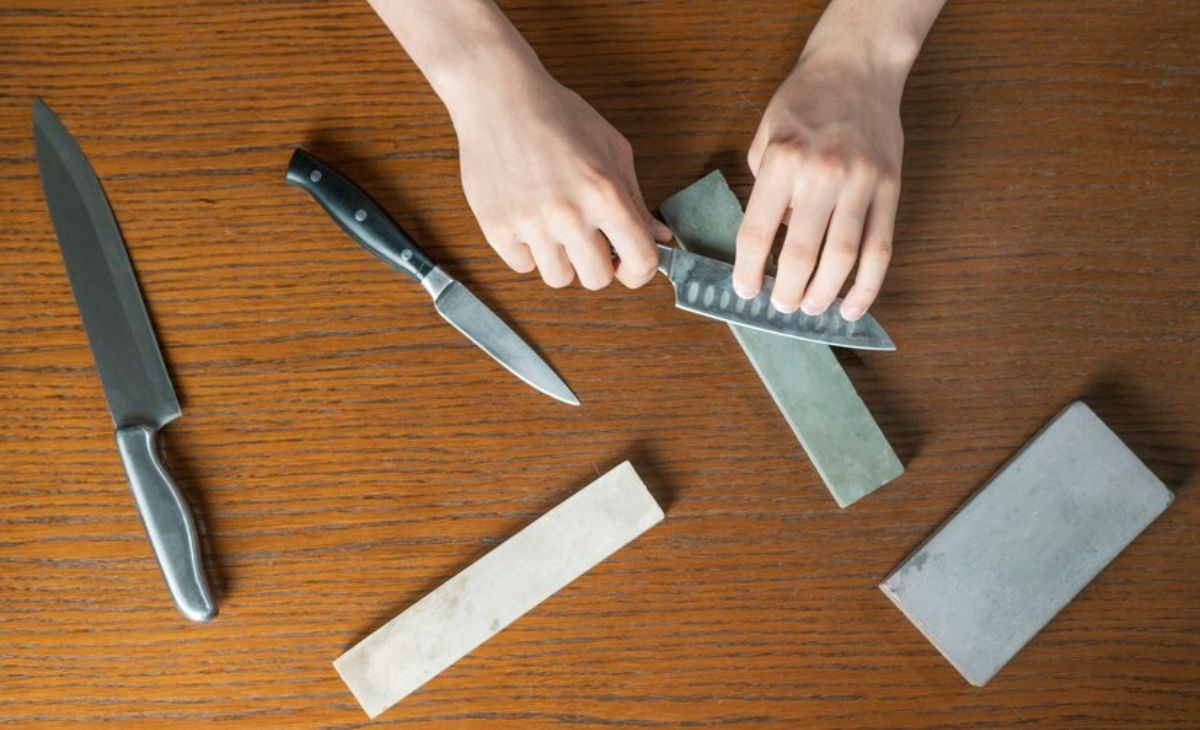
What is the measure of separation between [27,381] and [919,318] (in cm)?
76

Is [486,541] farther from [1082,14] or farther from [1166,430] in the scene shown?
[1082,14]

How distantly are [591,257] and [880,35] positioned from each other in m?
0.30

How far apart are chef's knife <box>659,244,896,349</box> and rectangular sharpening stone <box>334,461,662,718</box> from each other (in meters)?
0.15

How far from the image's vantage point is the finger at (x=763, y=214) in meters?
0.75

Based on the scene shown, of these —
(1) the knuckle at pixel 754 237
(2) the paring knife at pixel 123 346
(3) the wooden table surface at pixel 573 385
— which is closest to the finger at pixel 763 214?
(1) the knuckle at pixel 754 237

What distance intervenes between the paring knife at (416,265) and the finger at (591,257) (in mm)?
83

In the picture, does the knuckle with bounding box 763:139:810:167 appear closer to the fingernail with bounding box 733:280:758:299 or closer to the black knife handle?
the fingernail with bounding box 733:280:758:299

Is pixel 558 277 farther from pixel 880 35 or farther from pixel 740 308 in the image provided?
pixel 880 35

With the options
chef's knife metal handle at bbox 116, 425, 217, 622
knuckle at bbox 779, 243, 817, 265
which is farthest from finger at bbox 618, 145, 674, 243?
chef's knife metal handle at bbox 116, 425, 217, 622

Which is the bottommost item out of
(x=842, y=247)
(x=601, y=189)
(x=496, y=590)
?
(x=496, y=590)

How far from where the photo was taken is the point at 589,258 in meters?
0.78

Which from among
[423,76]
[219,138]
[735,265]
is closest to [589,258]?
[735,265]

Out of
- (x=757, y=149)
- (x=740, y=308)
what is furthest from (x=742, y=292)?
(x=757, y=149)

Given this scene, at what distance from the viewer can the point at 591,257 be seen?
776 millimetres
